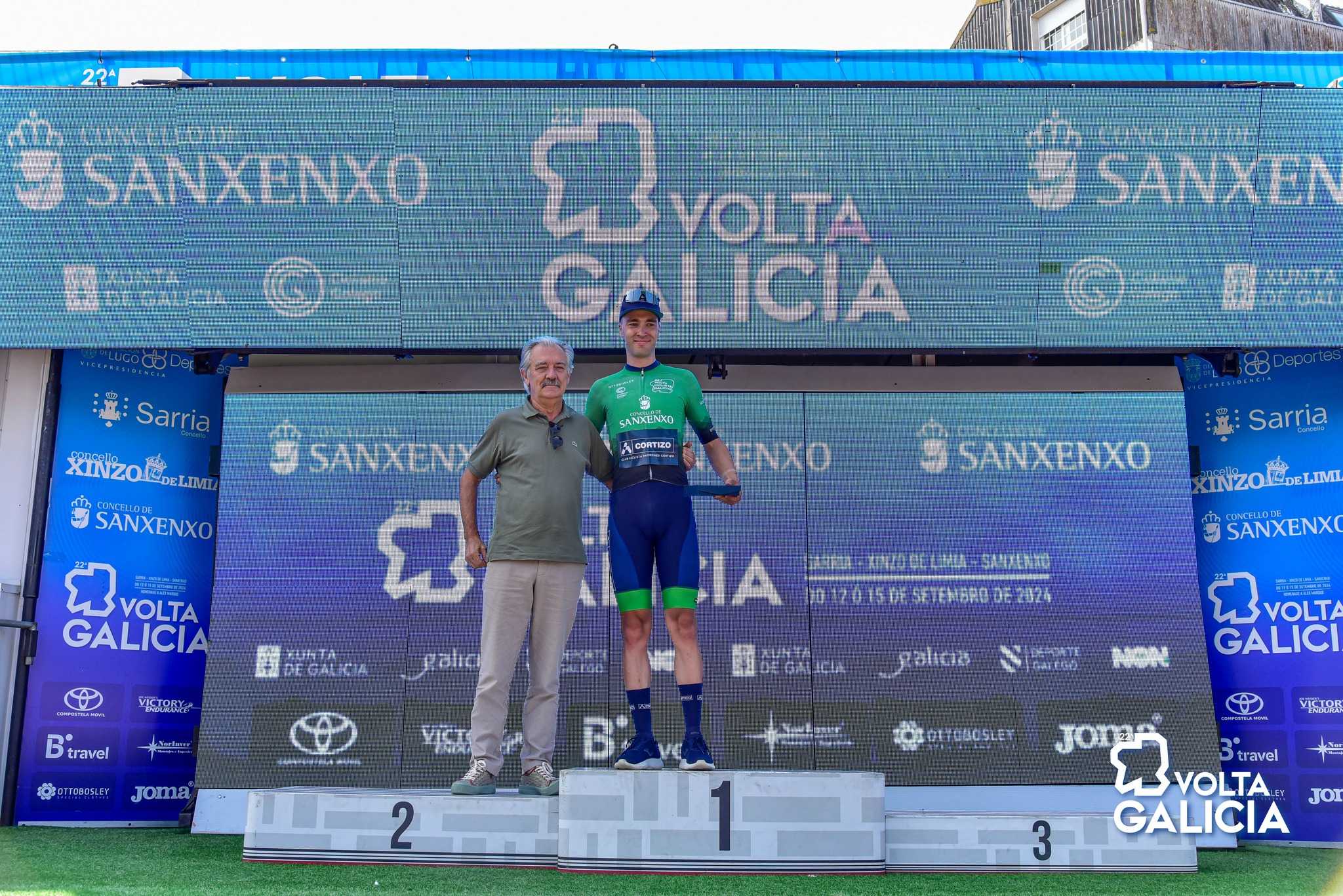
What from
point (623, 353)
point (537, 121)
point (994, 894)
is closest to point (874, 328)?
point (623, 353)

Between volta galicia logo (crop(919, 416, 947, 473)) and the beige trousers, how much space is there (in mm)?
2870

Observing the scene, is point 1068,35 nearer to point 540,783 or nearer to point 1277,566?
point 1277,566

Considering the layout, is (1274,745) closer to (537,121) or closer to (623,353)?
(623,353)

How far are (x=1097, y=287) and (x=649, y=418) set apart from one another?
10.9 ft

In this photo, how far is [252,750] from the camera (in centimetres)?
671

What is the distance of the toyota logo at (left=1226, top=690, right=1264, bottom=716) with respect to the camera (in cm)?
720

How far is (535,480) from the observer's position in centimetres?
479

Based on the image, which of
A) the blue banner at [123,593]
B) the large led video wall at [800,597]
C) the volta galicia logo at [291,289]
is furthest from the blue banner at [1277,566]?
the blue banner at [123,593]

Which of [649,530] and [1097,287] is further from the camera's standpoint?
[1097,287]

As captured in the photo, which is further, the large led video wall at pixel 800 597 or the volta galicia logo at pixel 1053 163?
the volta galicia logo at pixel 1053 163

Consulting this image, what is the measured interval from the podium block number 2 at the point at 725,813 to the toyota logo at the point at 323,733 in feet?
9.86

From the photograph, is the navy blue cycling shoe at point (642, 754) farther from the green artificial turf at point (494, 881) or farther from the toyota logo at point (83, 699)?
the toyota logo at point (83, 699)

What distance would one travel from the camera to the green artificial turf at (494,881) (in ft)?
13.5

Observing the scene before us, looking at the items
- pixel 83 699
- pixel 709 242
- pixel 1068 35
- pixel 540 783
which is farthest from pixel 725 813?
pixel 1068 35
